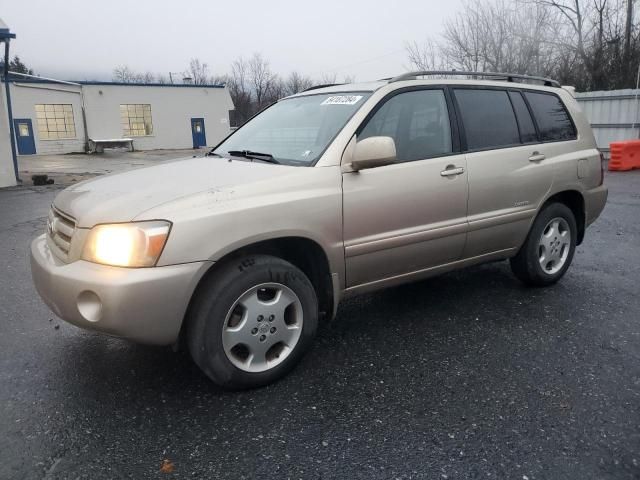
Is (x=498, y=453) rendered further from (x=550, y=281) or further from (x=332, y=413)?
(x=550, y=281)

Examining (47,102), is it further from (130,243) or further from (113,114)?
(130,243)

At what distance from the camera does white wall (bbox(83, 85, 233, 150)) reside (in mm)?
32062

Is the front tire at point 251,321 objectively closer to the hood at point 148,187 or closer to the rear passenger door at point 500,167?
the hood at point 148,187

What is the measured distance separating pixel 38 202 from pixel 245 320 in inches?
397

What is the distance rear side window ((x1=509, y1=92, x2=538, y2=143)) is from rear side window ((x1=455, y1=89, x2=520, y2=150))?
0.06 m

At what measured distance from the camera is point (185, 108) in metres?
35.6

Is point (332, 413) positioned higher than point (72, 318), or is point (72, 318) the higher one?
point (72, 318)

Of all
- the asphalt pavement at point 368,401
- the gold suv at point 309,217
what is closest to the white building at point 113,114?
the asphalt pavement at point 368,401

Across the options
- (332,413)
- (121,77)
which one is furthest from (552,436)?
(121,77)

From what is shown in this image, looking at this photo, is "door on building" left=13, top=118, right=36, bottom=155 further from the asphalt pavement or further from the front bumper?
the front bumper

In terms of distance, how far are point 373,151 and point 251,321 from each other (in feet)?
3.96

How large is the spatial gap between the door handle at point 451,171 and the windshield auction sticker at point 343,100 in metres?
0.77

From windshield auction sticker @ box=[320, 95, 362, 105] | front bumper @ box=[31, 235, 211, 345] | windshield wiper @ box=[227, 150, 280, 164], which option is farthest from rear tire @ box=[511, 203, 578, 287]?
front bumper @ box=[31, 235, 211, 345]

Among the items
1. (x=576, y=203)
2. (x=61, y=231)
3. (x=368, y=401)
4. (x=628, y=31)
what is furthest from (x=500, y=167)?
(x=628, y=31)
